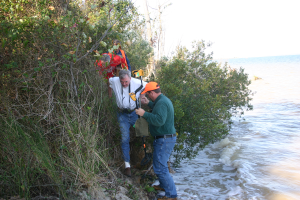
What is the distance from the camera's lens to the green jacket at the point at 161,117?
3928 mm

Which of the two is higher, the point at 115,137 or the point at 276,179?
the point at 115,137

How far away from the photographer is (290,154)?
7.36 meters

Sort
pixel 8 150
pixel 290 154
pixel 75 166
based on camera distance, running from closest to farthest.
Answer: pixel 8 150 < pixel 75 166 < pixel 290 154

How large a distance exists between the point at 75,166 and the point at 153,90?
188 cm

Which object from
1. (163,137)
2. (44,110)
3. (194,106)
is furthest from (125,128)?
(194,106)

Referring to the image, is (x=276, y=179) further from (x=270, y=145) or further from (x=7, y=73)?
(x=7, y=73)

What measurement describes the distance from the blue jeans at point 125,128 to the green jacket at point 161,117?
1.90 ft

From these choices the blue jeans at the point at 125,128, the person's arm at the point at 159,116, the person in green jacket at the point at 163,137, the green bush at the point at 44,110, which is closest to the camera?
the green bush at the point at 44,110

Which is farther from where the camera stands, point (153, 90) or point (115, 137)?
point (115, 137)

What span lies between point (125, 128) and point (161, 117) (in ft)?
3.25

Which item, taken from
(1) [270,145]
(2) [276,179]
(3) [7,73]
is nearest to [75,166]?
(3) [7,73]

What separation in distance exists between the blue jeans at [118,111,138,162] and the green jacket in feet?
1.90

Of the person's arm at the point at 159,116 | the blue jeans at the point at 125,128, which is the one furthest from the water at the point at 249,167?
the person's arm at the point at 159,116

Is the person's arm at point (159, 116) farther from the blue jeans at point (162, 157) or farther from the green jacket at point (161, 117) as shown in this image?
the blue jeans at point (162, 157)
